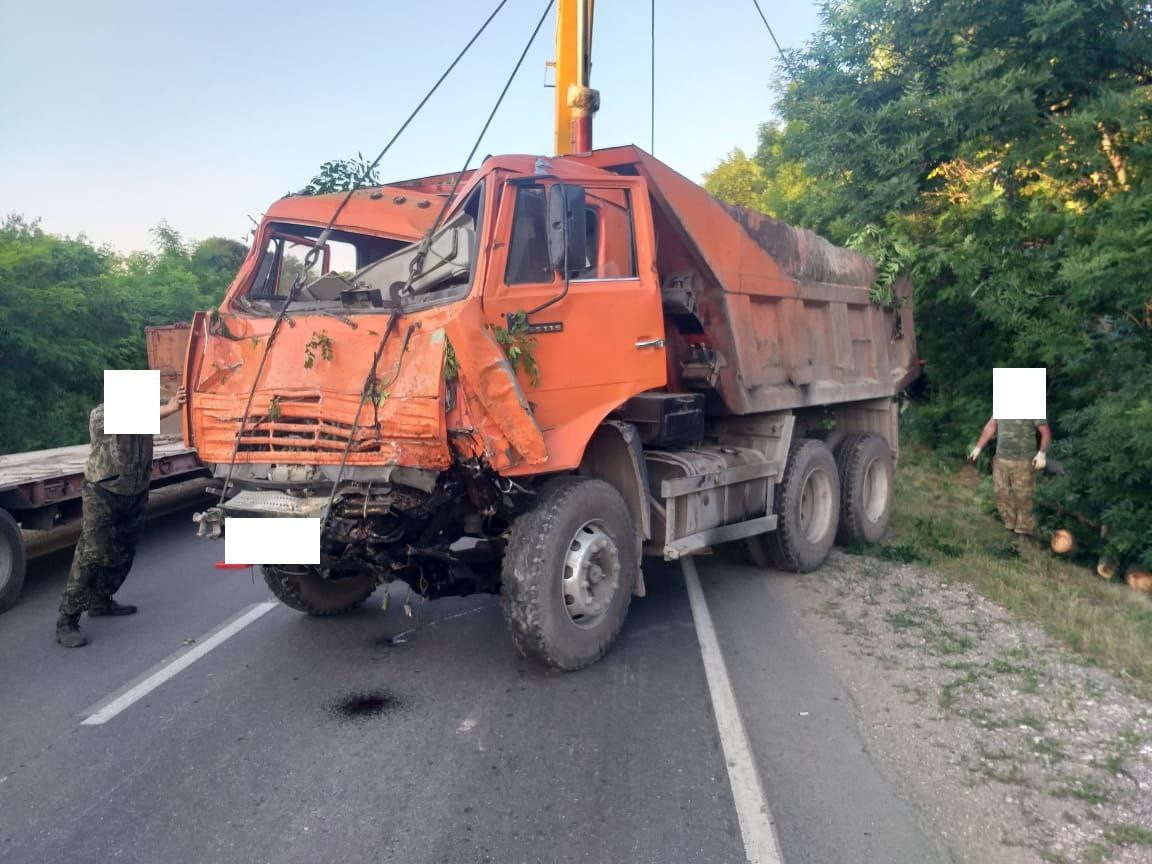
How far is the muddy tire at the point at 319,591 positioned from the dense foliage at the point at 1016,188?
6110 mm

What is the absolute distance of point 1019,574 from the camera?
23.5 ft

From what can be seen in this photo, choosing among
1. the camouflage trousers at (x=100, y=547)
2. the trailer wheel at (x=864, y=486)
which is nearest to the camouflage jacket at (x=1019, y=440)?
the trailer wheel at (x=864, y=486)

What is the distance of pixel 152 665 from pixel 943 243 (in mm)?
9030

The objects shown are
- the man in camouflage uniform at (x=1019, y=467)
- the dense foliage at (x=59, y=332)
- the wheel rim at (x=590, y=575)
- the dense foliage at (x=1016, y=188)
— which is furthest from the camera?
the dense foliage at (x=59, y=332)

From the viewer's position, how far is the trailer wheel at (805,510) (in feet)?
23.1

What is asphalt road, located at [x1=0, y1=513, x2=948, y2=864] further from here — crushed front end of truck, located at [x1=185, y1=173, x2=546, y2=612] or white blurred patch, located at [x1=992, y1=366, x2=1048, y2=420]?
white blurred patch, located at [x1=992, y1=366, x2=1048, y2=420]

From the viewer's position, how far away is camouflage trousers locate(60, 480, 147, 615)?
5547 millimetres

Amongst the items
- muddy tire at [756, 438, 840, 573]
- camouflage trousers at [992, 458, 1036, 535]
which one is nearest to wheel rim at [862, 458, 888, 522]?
muddy tire at [756, 438, 840, 573]

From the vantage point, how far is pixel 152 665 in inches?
200

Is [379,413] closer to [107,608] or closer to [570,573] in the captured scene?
[570,573]

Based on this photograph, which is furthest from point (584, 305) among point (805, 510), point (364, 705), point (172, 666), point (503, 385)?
point (805, 510)

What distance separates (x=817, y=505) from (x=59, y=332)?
10667 mm

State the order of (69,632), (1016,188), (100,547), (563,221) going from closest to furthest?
(563,221)
(69,632)
(100,547)
(1016,188)

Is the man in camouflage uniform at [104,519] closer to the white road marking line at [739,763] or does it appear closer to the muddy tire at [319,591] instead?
the muddy tire at [319,591]
